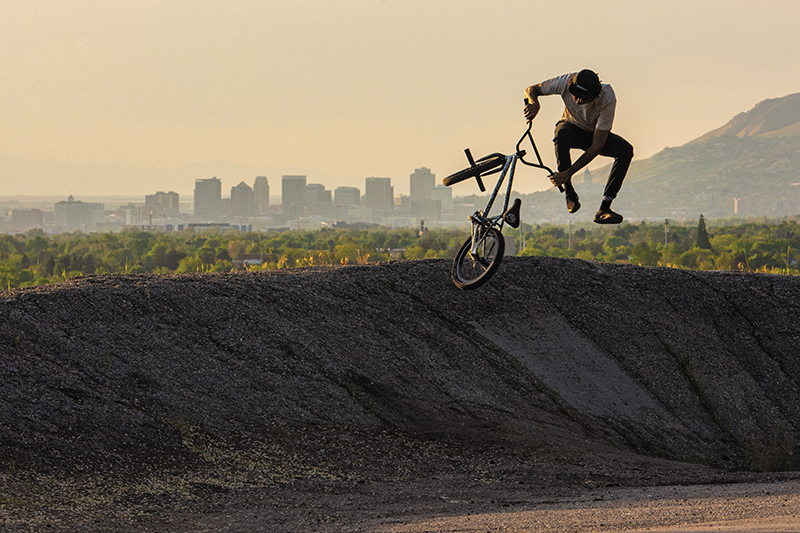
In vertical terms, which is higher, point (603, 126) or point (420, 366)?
point (603, 126)

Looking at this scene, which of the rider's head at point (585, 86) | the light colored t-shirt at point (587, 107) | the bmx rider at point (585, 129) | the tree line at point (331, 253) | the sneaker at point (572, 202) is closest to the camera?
the rider's head at point (585, 86)

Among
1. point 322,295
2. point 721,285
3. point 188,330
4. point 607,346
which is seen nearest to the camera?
point 188,330

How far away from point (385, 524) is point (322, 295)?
31.9ft

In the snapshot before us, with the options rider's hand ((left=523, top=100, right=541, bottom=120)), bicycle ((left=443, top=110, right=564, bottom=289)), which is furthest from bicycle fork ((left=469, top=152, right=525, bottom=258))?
rider's hand ((left=523, top=100, right=541, bottom=120))

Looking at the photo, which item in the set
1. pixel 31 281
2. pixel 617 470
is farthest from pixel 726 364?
pixel 31 281

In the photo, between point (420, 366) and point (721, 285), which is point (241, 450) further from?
point (721, 285)

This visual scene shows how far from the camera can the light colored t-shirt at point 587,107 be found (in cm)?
1089

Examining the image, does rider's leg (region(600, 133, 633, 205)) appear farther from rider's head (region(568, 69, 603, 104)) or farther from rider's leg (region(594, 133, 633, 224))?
rider's head (region(568, 69, 603, 104))

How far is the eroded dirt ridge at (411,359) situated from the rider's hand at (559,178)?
552 centimetres

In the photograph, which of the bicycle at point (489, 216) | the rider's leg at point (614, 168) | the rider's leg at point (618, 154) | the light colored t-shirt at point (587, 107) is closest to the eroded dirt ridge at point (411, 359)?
the bicycle at point (489, 216)

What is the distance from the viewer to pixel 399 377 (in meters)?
16.2

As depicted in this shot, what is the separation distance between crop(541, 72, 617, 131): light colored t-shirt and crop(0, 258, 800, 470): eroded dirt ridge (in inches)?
253

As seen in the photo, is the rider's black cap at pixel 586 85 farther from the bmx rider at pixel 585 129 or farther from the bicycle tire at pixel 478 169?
the bicycle tire at pixel 478 169

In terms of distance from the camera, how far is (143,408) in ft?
42.9
